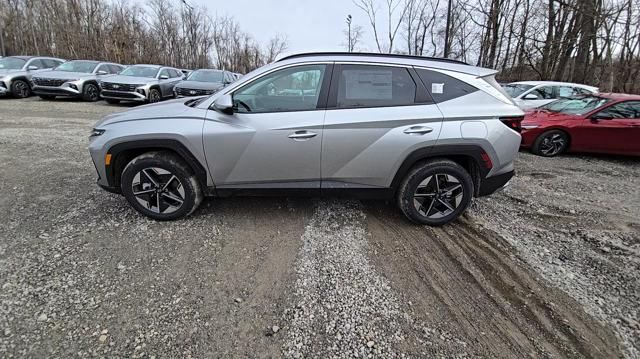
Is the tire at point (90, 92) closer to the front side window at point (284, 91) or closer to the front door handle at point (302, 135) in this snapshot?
the front side window at point (284, 91)

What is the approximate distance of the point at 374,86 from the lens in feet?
9.96

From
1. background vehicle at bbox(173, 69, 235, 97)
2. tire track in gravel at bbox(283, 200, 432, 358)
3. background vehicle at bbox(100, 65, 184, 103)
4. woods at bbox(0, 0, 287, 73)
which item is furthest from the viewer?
woods at bbox(0, 0, 287, 73)

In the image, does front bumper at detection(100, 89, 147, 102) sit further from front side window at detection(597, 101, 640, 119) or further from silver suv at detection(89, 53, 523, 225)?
front side window at detection(597, 101, 640, 119)

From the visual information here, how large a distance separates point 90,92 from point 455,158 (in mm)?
14491

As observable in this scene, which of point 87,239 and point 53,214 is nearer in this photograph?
point 87,239

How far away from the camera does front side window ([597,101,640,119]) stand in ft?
20.0

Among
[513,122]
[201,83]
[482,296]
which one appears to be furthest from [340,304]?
[201,83]

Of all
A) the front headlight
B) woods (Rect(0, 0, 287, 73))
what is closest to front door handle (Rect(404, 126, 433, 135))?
the front headlight

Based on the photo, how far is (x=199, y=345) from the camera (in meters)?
1.88

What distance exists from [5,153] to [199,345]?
606 centimetres

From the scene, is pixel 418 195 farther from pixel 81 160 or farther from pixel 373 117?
pixel 81 160

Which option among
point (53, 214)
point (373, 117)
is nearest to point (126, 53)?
point (53, 214)

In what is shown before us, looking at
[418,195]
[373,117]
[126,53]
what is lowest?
[418,195]

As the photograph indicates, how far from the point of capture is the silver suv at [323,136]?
115 inches
